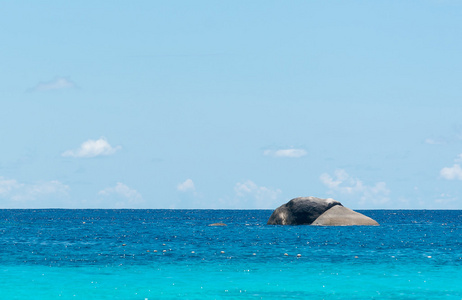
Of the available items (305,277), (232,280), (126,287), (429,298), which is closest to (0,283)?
(126,287)

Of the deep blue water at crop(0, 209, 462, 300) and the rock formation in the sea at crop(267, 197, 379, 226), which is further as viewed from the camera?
the rock formation in the sea at crop(267, 197, 379, 226)

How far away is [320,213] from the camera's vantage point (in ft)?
263

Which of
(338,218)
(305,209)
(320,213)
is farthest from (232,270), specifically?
(320,213)

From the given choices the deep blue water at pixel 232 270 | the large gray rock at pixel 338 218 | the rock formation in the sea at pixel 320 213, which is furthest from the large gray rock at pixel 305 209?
the deep blue water at pixel 232 270

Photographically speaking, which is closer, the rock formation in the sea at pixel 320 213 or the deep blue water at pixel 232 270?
the deep blue water at pixel 232 270

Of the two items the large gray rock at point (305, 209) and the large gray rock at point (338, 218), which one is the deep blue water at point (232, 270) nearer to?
the large gray rock at point (338, 218)

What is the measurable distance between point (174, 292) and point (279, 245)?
25.6 metres

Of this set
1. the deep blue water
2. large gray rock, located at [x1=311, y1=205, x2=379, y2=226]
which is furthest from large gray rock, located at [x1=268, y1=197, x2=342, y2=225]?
the deep blue water

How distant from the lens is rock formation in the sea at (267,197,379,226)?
7919 centimetres

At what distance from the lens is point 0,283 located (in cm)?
3212

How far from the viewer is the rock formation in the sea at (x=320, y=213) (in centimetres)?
7919

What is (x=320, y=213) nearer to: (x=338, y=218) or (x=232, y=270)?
(x=338, y=218)

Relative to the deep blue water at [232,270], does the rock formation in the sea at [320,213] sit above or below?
above

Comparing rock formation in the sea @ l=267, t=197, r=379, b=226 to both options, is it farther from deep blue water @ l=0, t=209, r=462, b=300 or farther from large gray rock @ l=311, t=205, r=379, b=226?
deep blue water @ l=0, t=209, r=462, b=300
